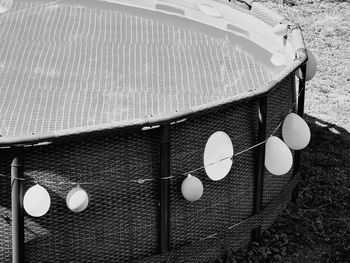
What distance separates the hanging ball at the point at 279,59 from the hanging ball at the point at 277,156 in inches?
59.0

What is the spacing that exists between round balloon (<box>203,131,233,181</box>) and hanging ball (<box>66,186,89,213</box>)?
1083mm

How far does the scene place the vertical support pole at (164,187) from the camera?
19.1ft

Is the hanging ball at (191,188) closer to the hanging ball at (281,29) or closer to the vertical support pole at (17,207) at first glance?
the vertical support pole at (17,207)

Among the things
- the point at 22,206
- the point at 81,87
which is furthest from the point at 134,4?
the point at 22,206

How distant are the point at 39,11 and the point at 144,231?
4.08 meters

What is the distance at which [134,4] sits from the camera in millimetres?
9750

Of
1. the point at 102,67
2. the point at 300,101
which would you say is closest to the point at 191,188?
the point at 300,101

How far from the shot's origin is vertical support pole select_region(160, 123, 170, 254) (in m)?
5.82

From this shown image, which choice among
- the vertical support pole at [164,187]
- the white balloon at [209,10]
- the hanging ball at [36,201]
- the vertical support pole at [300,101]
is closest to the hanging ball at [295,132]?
the vertical support pole at [300,101]

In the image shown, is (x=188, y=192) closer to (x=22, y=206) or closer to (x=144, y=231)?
(x=144, y=231)

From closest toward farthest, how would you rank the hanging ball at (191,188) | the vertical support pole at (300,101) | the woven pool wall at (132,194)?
the woven pool wall at (132,194)
the hanging ball at (191,188)
the vertical support pole at (300,101)

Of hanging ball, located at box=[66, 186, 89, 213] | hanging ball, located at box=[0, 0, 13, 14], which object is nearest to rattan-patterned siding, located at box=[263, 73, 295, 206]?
hanging ball, located at box=[66, 186, 89, 213]

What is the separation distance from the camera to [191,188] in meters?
5.98

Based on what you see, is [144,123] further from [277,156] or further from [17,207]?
[277,156]
